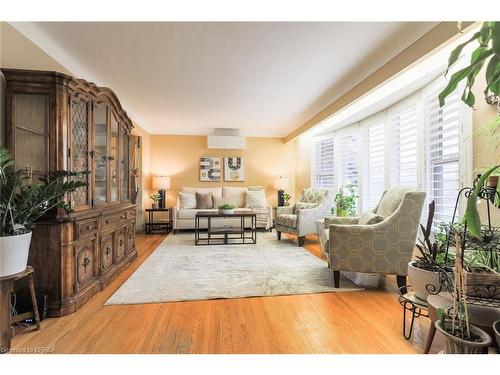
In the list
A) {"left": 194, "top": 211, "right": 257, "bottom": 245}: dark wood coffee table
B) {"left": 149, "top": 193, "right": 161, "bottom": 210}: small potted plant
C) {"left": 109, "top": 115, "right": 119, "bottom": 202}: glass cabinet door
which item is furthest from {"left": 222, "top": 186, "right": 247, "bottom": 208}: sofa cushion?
{"left": 109, "top": 115, "right": 119, "bottom": 202}: glass cabinet door

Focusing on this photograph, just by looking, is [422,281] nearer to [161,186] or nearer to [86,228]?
[86,228]

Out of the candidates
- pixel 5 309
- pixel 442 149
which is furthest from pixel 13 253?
pixel 442 149

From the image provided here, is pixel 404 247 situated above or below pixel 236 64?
below

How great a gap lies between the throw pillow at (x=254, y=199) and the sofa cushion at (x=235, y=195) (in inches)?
6.2

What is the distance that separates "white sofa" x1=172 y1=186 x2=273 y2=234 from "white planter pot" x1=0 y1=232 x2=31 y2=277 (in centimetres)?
362

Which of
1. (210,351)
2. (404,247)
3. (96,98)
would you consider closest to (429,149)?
(404,247)

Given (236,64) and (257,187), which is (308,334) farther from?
(257,187)

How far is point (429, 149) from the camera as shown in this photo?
113 inches

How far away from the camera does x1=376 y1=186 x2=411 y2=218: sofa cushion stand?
8.44ft

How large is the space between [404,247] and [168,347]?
213 cm

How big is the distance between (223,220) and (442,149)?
12.4ft

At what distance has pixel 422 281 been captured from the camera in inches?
59.8

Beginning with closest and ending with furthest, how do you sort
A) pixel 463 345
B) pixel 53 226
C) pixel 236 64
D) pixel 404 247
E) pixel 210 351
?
pixel 463 345
pixel 210 351
pixel 53 226
pixel 404 247
pixel 236 64
